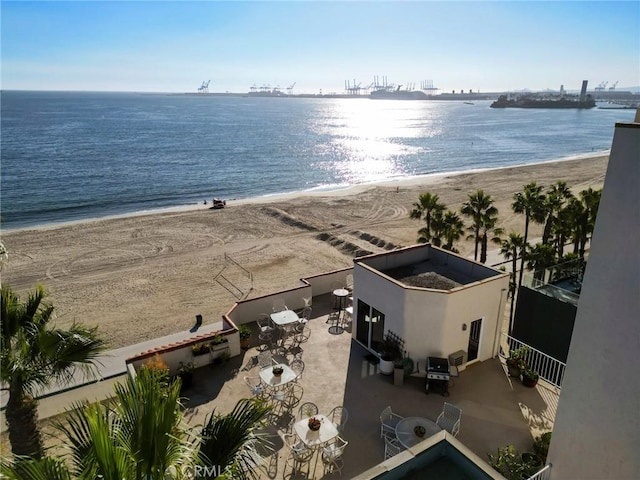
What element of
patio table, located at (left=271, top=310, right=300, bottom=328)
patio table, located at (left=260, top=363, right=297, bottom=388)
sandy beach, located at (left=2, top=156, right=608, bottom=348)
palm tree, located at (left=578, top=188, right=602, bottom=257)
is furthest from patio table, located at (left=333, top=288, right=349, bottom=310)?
palm tree, located at (left=578, top=188, right=602, bottom=257)

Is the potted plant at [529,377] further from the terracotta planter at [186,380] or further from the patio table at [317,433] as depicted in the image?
the terracotta planter at [186,380]

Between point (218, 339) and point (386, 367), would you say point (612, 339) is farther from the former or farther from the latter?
point (218, 339)

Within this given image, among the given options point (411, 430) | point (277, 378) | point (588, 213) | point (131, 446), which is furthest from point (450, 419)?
point (588, 213)

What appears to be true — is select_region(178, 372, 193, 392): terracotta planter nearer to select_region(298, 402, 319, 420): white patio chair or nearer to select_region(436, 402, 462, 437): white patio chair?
select_region(298, 402, 319, 420): white patio chair

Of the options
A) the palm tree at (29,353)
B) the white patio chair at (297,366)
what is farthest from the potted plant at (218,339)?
the palm tree at (29,353)

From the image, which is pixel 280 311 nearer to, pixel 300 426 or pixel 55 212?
pixel 300 426

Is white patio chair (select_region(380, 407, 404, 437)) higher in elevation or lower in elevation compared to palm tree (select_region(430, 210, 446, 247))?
lower

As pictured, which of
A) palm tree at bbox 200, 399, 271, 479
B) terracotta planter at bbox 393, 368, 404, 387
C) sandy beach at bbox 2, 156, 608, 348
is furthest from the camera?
sandy beach at bbox 2, 156, 608, 348
